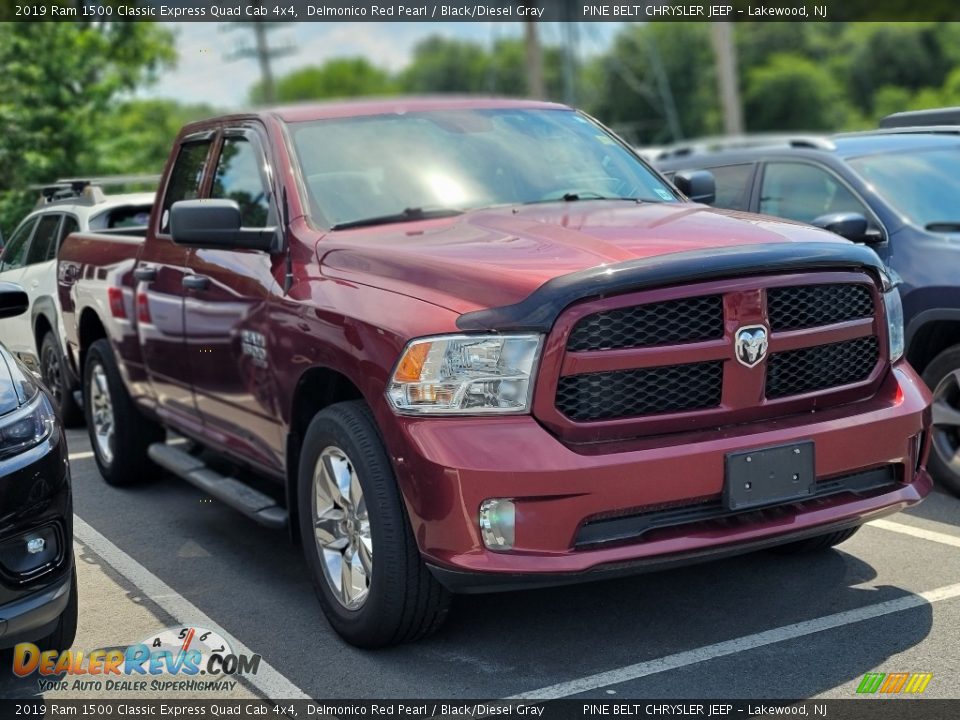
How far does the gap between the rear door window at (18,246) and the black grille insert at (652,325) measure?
632cm

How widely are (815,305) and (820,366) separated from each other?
21 centimetres

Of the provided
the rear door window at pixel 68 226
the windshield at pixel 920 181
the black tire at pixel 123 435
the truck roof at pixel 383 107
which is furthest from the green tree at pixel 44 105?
the windshield at pixel 920 181

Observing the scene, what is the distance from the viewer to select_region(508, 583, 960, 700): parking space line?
13.8ft

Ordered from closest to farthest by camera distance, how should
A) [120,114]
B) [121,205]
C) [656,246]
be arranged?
[656,246] < [121,205] < [120,114]

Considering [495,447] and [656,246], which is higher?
[656,246]

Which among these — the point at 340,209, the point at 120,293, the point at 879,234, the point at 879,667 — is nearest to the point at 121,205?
the point at 120,293

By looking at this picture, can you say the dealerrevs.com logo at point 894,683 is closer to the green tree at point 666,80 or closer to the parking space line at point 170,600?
the parking space line at point 170,600

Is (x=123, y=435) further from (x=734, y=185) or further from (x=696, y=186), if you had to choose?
(x=734, y=185)

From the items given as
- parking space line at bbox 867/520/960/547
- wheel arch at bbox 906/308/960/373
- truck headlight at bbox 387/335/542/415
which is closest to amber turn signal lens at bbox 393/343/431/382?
truck headlight at bbox 387/335/542/415

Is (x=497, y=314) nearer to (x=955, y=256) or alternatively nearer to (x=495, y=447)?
(x=495, y=447)

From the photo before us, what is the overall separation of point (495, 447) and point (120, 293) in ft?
11.9

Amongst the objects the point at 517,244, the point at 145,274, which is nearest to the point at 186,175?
the point at 145,274

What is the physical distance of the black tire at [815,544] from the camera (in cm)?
531

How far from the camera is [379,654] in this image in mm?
4574
